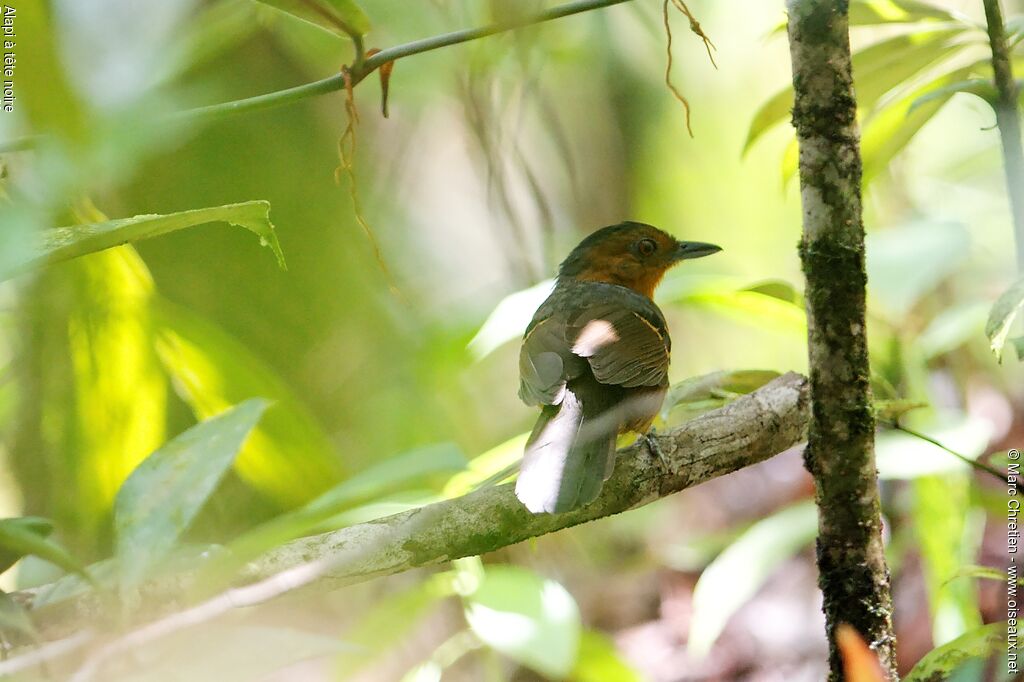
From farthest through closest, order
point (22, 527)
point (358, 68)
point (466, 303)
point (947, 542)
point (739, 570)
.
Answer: point (466, 303), point (739, 570), point (947, 542), point (358, 68), point (22, 527)

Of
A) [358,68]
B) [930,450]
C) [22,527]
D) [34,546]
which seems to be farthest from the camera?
[930,450]

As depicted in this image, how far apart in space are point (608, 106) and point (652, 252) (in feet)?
8.43

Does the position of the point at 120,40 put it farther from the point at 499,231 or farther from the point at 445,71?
the point at 499,231

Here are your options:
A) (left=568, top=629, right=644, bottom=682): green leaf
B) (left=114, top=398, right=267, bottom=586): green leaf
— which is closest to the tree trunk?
(left=568, top=629, right=644, bottom=682): green leaf

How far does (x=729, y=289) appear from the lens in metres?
2.35

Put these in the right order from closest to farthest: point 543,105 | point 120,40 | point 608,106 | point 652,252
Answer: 1. point 120,40
2. point 652,252
3. point 543,105
4. point 608,106

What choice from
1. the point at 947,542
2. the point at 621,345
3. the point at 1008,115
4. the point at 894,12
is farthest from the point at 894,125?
the point at 947,542

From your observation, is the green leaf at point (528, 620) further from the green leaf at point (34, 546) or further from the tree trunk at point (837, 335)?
the green leaf at point (34, 546)

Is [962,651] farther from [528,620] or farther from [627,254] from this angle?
[627,254]

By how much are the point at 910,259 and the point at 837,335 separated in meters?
0.84

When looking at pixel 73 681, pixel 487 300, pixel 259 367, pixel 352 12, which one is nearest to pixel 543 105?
pixel 487 300

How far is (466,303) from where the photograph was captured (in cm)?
400

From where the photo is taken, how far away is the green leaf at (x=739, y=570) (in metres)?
2.54

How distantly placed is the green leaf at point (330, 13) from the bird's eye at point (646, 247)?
2.15m
